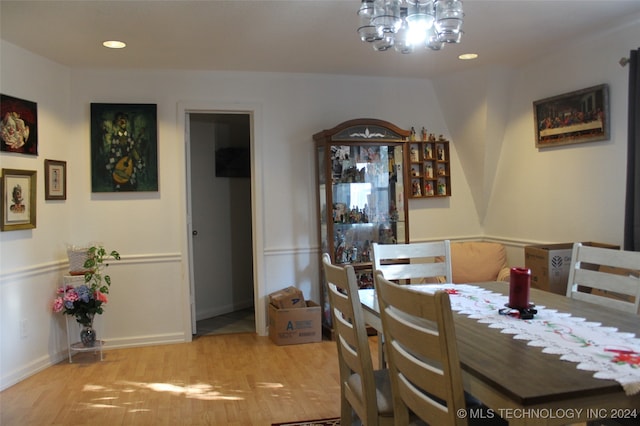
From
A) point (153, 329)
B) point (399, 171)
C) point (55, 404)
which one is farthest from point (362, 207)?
point (55, 404)

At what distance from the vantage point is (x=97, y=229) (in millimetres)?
4305

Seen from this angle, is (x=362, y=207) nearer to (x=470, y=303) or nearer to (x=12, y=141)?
(x=470, y=303)

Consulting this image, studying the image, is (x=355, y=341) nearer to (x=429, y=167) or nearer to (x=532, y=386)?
(x=532, y=386)

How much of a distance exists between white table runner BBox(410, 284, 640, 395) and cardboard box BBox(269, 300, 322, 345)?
2224mm

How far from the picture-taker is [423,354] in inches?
56.8

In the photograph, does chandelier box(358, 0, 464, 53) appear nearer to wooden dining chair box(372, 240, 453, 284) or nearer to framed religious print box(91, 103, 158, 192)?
wooden dining chair box(372, 240, 453, 284)

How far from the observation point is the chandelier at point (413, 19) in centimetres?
213

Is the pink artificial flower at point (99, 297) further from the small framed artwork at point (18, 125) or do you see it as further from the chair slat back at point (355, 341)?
the chair slat back at point (355, 341)

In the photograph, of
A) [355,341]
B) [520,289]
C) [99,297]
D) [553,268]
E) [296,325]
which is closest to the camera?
[355,341]

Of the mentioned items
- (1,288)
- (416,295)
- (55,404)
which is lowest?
(55,404)

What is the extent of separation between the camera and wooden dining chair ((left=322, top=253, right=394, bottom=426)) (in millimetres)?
1864

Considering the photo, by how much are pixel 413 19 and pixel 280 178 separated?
2.67 m

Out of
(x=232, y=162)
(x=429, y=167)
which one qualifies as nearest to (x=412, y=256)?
(x=429, y=167)

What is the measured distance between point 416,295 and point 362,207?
3219mm
